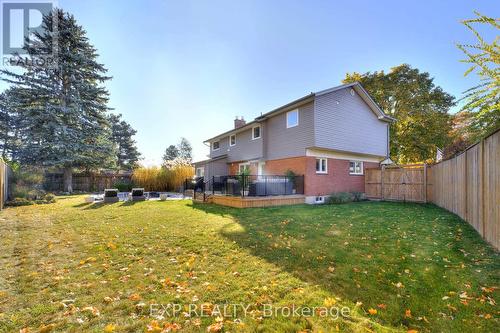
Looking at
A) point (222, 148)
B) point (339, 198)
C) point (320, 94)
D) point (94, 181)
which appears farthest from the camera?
point (94, 181)

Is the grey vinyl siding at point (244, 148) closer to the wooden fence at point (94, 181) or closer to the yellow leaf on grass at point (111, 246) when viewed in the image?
the wooden fence at point (94, 181)

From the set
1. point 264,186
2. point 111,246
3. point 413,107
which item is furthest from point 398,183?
point 111,246

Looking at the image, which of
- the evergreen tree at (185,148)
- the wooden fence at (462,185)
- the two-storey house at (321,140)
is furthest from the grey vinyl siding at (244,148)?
the evergreen tree at (185,148)

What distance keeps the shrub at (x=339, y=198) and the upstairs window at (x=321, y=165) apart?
1.63m

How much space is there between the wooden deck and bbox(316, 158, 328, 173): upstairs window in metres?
2.29

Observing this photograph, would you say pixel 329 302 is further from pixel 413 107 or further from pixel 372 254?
pixel 413 107

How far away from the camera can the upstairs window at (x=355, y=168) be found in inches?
663

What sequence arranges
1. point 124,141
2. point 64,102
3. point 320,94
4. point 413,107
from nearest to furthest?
1. point 320,94
2. point 64,102
3. point 413,107
4. point 124,141

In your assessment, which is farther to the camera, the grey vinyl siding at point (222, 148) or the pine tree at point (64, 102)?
the grey vinyl siding at point (222, 148)

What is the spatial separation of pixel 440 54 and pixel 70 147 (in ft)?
87.9

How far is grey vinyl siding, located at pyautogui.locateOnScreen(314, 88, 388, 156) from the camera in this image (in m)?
14.1

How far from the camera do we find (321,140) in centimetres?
1395

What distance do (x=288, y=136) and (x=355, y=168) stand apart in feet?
19.4

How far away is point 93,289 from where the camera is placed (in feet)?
10.5
